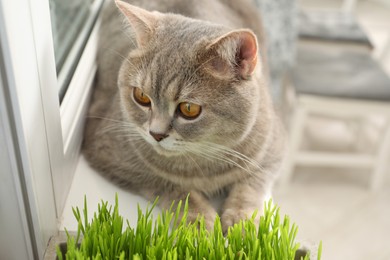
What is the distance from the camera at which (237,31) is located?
664 mm

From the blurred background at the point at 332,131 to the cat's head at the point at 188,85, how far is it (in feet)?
3.01

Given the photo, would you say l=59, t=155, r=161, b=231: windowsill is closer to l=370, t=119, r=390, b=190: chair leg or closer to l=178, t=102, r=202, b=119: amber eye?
l=178, t=102, r=202, b=119: amber eye

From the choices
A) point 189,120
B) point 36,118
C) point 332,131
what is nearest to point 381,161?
point 332,131

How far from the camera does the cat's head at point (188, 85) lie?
753 mm

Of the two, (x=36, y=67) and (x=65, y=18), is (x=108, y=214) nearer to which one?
(x=36, y=67)

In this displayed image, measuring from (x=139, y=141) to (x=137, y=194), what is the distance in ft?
0.34

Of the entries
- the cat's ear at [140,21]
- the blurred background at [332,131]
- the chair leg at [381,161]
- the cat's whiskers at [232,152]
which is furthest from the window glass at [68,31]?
the chair leg at [381,161]

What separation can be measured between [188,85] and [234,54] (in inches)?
3.7

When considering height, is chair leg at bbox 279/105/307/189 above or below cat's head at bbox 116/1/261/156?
below

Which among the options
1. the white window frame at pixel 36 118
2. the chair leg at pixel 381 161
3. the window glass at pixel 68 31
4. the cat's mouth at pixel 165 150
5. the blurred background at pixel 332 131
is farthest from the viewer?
the chair leg at pixel 381 161

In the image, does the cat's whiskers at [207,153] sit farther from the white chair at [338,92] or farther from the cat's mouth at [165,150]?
the white chair at [338,92]

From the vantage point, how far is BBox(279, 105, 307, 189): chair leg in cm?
187

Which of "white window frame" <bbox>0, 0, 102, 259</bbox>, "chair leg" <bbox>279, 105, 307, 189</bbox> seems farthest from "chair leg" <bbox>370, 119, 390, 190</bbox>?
"white window frame" <bbox>0, 0, 102, 259</bbox>

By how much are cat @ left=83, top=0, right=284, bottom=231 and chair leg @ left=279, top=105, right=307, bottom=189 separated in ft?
2.90
